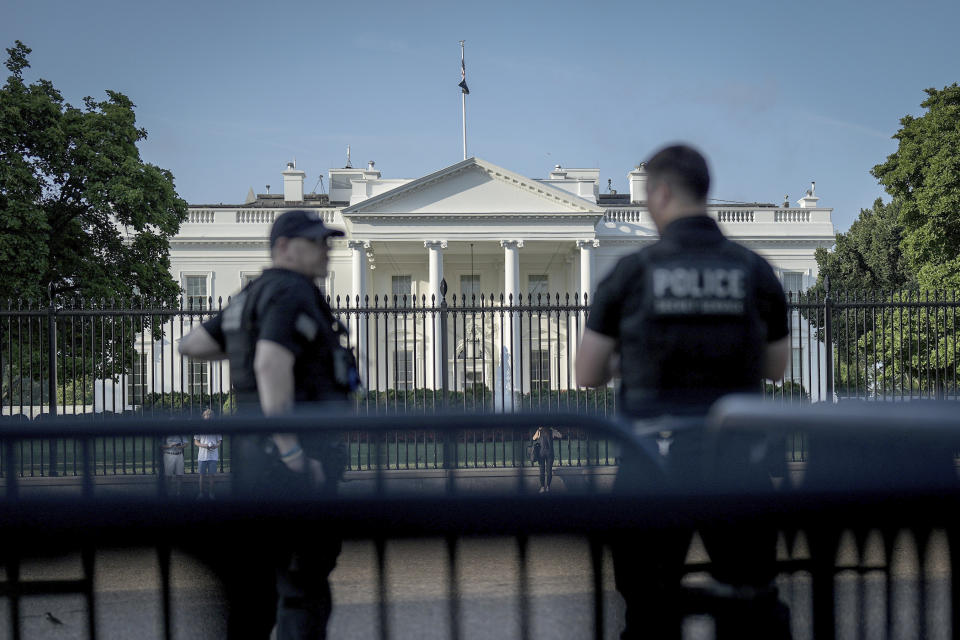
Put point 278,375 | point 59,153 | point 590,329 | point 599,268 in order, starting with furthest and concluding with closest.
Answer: point 599,268 → point 59,153 → point 278,375 → point 590,329

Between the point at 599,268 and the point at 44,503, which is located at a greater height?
the point at 599,268

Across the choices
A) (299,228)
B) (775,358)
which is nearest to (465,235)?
(299,228)

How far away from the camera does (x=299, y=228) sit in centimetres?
301

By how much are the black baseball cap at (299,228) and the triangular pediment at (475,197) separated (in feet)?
116

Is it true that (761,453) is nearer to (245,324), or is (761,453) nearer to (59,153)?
(245,324)

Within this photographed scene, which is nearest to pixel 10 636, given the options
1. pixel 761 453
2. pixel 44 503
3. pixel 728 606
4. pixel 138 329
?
pixel 44 503

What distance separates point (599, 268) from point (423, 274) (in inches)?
366

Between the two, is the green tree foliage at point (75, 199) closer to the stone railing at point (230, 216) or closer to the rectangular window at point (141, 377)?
the rectangular window at point (141, 377)

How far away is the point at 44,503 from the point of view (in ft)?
4.20

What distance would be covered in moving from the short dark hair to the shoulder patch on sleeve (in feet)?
4.08

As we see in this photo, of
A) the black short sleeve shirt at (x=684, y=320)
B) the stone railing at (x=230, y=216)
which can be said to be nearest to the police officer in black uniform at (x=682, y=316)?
the black short sleeve shirt at (x=684, y=320)

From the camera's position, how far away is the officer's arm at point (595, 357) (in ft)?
7.78

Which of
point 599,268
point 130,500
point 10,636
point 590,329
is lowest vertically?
point 10,636

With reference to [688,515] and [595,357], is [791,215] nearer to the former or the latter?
[595,357]
